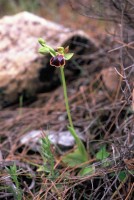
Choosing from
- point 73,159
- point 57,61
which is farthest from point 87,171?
point 57,61

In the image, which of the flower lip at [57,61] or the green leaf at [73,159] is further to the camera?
the green leaf at [73,159]

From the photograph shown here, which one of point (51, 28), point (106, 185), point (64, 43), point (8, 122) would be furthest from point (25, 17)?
point (106, 185)

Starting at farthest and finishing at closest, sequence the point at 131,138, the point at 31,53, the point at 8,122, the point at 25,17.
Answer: the point at 25,17 → the point at 31,53 → the point at 8,122 → the point at 131,138

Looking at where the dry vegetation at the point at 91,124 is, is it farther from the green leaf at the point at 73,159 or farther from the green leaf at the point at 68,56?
the green leaf at the point at 68,56

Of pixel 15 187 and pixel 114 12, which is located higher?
pixel 114 12

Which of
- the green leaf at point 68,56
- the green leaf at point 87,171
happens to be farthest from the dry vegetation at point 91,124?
the green leaf at point 68,56

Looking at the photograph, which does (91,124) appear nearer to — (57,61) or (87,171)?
(87,171)

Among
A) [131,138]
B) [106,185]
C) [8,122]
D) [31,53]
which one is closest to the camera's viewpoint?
[106,185]

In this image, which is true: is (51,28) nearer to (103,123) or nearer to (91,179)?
(103,123)

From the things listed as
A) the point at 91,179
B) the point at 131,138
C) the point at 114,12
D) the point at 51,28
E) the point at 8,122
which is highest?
the point at 114,12

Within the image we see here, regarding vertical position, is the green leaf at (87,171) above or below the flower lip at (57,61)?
below
